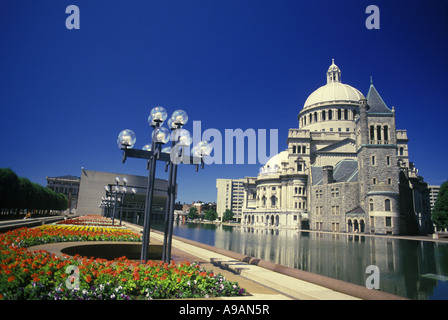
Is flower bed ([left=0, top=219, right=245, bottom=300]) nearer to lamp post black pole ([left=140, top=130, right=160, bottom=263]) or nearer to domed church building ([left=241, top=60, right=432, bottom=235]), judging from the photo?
lamp post black pole ([left=140, top=130, right=160, bottom=263])

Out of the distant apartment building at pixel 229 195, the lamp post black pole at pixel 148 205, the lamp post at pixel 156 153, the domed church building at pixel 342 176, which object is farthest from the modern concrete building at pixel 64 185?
the lamp post black pole at pixel 148 205

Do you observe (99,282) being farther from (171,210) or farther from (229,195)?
(229,195)

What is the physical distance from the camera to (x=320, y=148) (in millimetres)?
82188

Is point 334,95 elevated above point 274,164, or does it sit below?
above

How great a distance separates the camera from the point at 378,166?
52906mm

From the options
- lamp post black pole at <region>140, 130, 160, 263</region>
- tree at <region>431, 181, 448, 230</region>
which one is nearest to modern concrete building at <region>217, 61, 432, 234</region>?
tree at <region>431, 181, 448, 230</region>

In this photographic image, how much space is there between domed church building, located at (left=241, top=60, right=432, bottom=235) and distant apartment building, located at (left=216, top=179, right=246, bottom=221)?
251ft

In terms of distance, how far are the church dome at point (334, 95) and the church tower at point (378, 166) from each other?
96.1 ft

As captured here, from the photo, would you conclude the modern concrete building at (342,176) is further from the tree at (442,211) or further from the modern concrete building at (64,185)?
the modern concrete building at (64,185)

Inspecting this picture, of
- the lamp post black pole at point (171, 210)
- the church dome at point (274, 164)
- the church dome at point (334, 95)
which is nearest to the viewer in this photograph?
the lamp post black pole at point (171, 210)

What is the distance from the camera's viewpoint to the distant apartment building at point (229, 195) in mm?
179625

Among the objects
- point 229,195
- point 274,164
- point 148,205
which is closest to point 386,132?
point 274,164
